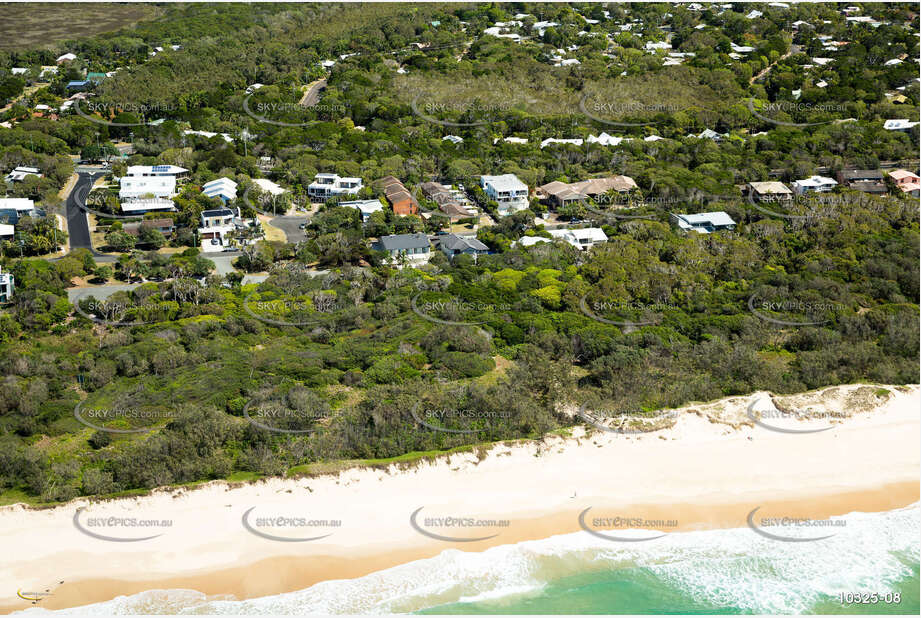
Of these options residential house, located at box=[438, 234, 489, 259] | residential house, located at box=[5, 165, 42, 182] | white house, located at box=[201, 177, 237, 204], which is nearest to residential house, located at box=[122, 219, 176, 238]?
white house, located at box=[201, 177, 237, 204]

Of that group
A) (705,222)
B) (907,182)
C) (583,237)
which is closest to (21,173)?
(583,237)

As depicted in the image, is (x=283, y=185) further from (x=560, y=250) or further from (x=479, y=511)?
(x=479, y=511)

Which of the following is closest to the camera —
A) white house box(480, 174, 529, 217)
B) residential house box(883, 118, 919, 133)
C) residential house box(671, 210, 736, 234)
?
residential house box(671, 210, 736, 234)

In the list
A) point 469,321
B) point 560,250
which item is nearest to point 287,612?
point 469,321

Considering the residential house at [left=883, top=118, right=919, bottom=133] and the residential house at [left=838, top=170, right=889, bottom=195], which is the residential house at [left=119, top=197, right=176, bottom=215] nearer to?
the residential house at [left=838, top=170, right=889, bottom=195]

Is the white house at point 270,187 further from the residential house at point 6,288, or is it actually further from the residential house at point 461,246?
the residential house at point 6,288

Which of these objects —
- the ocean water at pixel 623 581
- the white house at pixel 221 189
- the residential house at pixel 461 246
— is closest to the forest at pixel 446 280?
the white house at pixel 221 189

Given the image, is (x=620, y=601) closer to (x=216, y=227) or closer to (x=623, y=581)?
(x=623, y=581)
